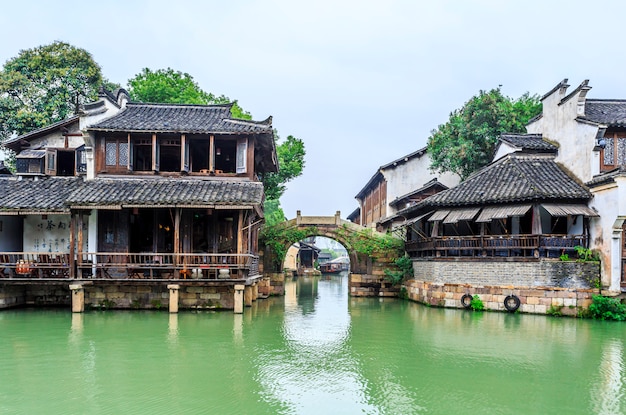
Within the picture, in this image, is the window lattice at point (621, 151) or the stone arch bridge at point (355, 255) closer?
the window lattice at point (621, 151)

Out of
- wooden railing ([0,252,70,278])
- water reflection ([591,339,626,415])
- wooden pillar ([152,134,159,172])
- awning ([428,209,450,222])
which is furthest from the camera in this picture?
awning ([428,209,450,222])

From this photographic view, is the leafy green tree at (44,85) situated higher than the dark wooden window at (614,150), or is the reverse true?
the leafy green tree at (44,85)

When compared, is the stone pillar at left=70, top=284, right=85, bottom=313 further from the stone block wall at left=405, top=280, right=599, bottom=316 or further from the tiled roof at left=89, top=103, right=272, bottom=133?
the stone block wall at left=405, top=280, right=599, bottom=316

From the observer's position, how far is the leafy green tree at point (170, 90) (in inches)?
1170

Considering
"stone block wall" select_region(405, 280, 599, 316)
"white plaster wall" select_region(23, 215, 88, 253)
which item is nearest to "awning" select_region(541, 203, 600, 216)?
"stone block wall" select_region(405, 280, 599, 316)

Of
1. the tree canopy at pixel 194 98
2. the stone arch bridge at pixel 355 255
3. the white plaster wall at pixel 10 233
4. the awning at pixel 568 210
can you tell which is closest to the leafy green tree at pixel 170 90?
the tree canopy at pixel 194 98

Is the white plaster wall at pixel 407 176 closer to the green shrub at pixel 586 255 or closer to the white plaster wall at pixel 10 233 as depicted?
the green shrub at pixel 586 255

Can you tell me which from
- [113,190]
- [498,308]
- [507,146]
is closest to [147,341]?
[113,190]

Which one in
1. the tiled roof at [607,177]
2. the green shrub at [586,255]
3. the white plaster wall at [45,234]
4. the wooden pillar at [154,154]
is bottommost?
the green shrub at [586,255]

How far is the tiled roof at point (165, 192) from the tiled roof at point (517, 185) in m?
8.32

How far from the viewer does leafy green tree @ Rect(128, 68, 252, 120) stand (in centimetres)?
2972

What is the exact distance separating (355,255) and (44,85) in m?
20.2

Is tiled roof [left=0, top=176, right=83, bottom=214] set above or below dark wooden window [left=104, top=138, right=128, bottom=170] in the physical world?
below

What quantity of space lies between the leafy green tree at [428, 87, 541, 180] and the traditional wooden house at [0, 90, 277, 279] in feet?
39.6
